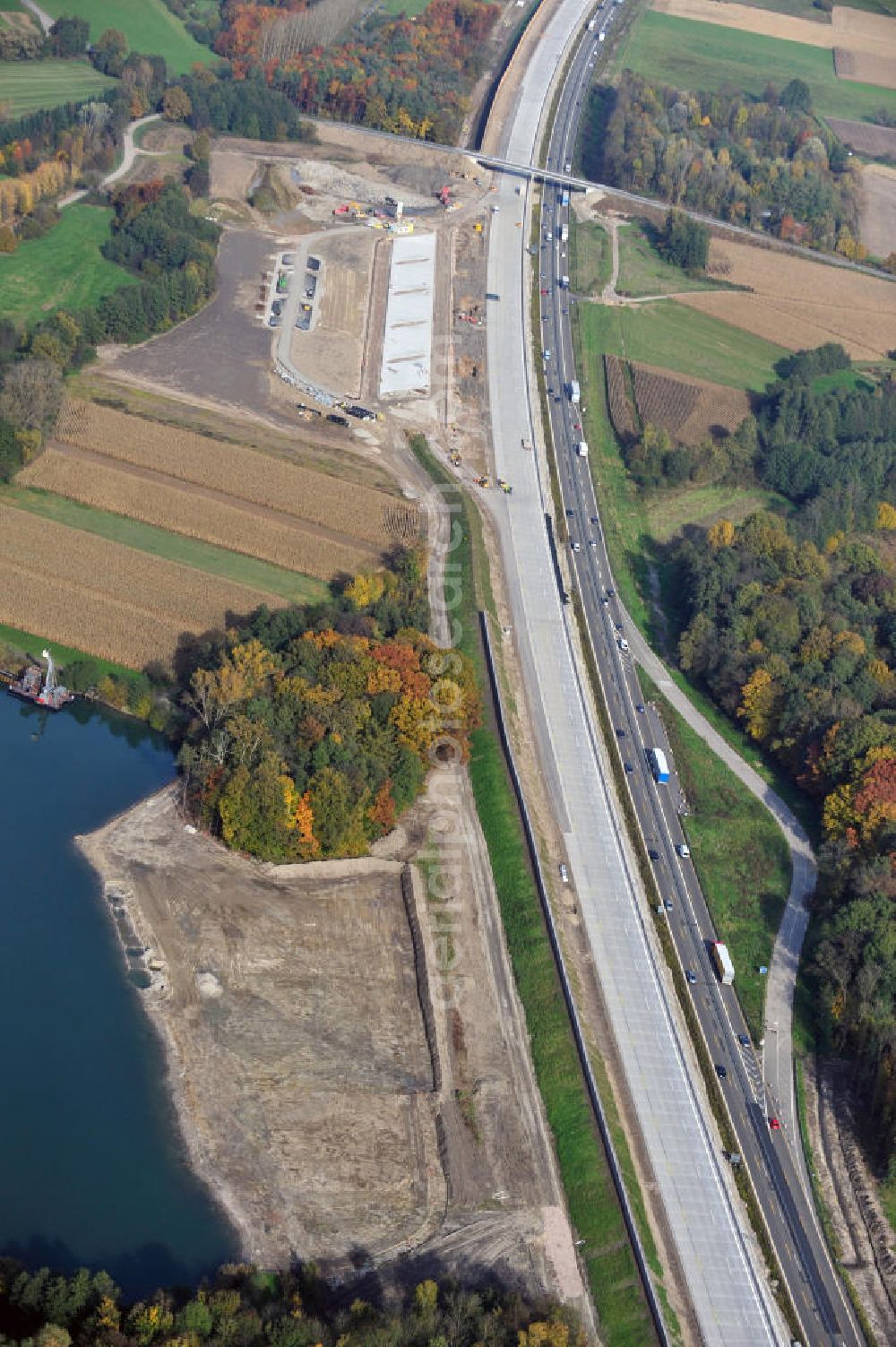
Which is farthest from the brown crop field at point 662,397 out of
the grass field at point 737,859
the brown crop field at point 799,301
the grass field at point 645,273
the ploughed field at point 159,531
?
the grass field at point 737,859

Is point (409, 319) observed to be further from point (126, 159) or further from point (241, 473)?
point (126, 159)

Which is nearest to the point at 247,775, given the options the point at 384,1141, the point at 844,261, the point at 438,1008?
the point at 438,1008

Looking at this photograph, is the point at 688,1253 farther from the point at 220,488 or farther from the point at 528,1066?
the point at 220,488

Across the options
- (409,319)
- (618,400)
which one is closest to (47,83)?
(409,319)

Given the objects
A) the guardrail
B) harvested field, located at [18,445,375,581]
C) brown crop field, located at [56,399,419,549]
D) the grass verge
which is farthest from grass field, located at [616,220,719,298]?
the grass verge

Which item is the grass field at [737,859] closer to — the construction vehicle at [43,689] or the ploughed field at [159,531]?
the ploughed field at [159,531]

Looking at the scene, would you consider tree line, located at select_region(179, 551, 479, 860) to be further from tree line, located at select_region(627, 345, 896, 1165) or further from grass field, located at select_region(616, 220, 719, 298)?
grass field, located at select_region(616, 220, 719, 298)
